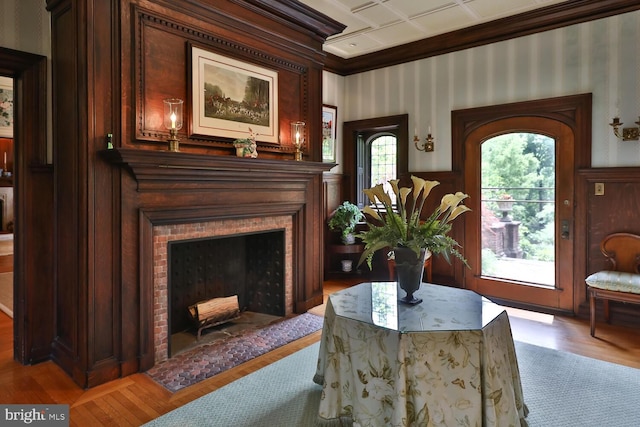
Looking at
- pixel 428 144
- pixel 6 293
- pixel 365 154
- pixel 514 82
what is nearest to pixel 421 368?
pixel 428 144

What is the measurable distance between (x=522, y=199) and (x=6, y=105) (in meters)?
6.52

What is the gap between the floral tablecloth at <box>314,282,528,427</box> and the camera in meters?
1.83

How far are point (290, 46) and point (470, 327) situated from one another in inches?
129

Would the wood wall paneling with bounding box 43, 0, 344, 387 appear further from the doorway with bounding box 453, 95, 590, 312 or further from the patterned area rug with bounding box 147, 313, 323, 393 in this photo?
the doorway with bounding box 453, 95, 590, 312

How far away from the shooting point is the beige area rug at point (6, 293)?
425cm

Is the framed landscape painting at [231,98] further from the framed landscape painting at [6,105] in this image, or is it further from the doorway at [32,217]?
the framed landscape painting at [6,105]

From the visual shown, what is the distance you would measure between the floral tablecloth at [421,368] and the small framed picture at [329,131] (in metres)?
3.61

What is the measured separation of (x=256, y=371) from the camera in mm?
2871

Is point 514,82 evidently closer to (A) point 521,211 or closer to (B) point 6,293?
(A) point 521,211

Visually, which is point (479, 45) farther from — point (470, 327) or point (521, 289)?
point (470, 327)

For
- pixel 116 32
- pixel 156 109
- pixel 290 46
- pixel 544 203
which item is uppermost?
pixel 290 46

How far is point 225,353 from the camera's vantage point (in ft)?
10.4

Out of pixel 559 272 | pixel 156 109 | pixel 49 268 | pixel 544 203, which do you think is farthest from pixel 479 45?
pixel 49 268

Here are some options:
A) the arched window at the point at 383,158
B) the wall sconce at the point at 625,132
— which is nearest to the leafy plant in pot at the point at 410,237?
the wall sconce at the point at 625,132
